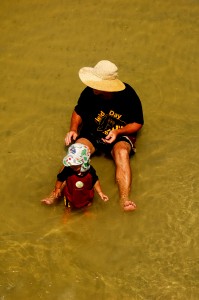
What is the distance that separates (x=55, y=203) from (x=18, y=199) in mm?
355

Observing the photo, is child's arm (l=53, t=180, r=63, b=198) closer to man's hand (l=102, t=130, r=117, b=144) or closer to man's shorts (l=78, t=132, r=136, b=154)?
man's hand (l=102, t=130, r=117, b=144)

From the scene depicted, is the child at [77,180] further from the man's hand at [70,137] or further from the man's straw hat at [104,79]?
the man's straw hat at [104,79]

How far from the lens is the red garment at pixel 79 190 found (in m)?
3.95

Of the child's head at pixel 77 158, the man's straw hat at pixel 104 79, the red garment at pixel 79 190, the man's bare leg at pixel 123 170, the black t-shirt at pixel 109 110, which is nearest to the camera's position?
the child's head at pixel 77 158

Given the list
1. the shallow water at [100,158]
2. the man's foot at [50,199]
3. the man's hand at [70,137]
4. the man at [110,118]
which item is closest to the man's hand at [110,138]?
the man at [110,118]

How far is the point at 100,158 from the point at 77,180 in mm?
921

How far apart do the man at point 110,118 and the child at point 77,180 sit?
37 cm

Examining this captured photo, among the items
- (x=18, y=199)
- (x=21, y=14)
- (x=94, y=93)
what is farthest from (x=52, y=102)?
(x=21, y=14)

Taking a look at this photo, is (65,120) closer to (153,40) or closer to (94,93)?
(94,93)

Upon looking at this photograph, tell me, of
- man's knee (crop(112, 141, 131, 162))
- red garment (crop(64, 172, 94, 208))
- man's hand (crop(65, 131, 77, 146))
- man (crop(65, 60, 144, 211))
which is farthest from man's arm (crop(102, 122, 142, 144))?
red garment (crop(64, 172, 94, 208))

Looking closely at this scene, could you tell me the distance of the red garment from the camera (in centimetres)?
395

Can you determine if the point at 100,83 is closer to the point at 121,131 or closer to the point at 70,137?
the point at 121,131

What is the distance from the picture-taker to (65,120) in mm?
5262

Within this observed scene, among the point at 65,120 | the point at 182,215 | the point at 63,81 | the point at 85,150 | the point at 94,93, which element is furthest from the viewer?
the point at 63,81
